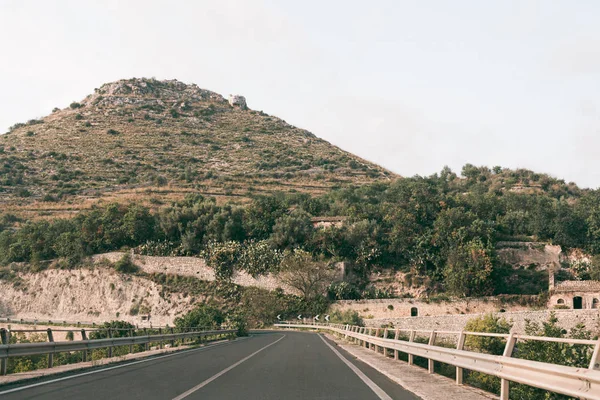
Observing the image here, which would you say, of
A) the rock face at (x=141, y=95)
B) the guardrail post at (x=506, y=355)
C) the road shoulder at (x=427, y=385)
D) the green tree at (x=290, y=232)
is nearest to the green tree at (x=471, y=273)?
the green tree at (x=290, y=232)

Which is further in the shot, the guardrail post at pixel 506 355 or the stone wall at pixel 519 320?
the stone wall at pixel 519 320

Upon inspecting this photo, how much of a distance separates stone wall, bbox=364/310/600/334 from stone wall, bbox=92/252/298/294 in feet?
69.0

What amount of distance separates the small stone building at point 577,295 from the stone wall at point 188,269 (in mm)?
32911

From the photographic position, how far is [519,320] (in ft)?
194

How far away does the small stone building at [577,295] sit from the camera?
69.1 meters

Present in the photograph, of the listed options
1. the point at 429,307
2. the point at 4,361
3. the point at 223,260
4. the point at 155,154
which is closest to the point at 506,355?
the point at 4,361

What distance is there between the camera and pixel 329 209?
104562 millimetres

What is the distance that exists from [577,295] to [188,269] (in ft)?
164

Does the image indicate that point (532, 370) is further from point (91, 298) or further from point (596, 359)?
point (91, 298)

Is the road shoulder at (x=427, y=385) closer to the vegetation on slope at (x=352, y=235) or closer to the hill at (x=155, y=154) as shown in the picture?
the vegetation on slope at (x=352, y=235)

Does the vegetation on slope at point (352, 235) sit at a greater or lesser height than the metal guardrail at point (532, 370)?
greater

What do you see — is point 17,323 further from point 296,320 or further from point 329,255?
point 329,255

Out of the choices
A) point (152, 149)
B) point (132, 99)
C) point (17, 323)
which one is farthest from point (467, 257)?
point (132, 99)

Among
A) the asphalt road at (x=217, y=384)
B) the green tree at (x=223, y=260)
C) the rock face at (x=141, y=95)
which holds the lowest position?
the asphalt road at (x=217, y=384)
